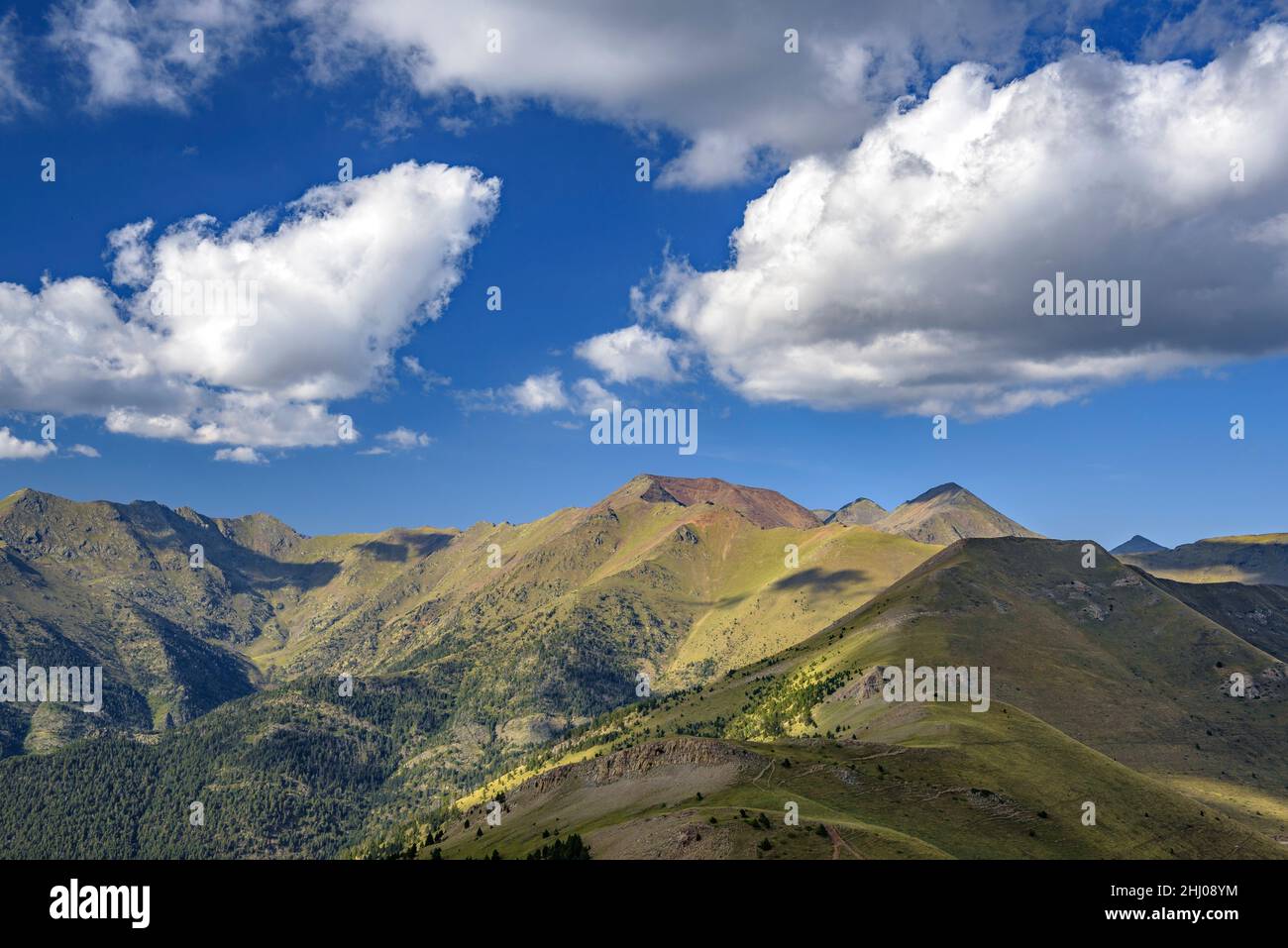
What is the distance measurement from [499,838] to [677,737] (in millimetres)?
40608
